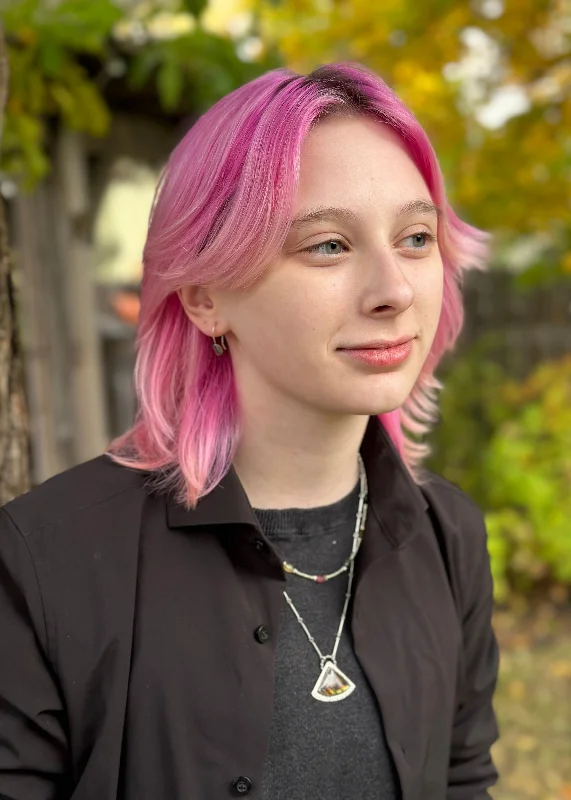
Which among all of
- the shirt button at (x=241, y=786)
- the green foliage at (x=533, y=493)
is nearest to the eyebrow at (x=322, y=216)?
the shirt button at (x=241, y=786)

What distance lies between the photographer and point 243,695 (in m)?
1.33

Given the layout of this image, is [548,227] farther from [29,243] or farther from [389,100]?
[389,100]

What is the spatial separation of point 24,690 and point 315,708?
0.49 meters

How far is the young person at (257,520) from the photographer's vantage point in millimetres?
1284

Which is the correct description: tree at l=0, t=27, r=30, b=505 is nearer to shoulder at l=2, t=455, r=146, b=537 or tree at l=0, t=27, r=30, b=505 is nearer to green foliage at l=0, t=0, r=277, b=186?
shoulder at l=2, t=455, r=146, b=537

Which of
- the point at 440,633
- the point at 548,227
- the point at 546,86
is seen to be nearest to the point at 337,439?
the point at 440,633

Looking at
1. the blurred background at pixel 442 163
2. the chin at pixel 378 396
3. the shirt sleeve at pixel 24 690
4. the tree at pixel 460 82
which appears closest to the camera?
the shirt sleeve at pixel 24 690

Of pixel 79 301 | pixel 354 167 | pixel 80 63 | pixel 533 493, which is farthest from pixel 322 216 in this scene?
pixel 533 493

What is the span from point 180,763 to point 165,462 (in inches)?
20.0

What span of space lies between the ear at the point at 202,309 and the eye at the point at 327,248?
226mm

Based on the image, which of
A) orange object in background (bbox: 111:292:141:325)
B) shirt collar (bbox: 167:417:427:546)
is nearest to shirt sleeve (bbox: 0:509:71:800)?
shirt collar (bbox: 167:417:427:546)

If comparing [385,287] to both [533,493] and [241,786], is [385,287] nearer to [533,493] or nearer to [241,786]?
[241,786]

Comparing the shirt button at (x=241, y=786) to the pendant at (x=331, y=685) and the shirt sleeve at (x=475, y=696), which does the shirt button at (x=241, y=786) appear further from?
the shirt sleeve at (x=475, y=696)

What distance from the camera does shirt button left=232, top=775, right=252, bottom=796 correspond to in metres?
1.29
